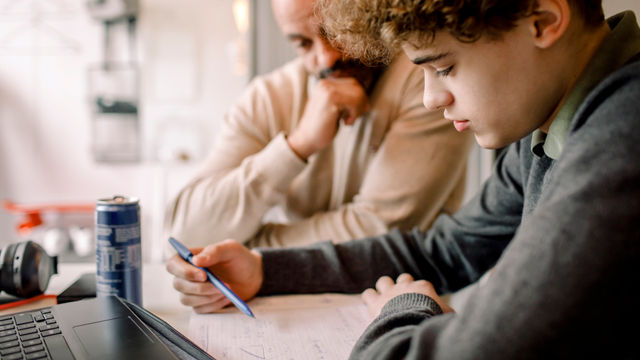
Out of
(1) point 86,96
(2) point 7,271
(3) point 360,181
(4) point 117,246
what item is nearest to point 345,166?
(3) point 360,181

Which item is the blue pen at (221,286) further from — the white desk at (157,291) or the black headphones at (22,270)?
the black headphones at (22,270)

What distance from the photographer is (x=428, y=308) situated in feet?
1.82

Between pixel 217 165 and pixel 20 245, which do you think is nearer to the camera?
pixel 20 245

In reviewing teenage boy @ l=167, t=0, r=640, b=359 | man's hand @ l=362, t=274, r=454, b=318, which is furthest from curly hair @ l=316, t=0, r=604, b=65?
man's hand @ l=362, t=274, r=454, b=318

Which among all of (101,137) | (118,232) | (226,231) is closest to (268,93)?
(226,231)

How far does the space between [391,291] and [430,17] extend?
0.40m

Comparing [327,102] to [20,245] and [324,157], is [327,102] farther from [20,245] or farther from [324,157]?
[20,245]

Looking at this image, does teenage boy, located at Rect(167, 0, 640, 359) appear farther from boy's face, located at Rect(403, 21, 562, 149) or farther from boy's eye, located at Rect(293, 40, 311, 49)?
boy's eye, located at Rect(293, 40, 311, 49)

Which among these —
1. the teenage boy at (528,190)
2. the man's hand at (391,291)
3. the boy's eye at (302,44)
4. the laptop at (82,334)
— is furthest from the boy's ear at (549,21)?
the boy's eye at (302,44)

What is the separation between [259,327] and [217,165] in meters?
0.61

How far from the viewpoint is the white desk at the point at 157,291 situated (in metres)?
0.72

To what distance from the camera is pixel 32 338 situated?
0.54m

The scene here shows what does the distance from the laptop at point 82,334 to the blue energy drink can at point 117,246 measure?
0.06m

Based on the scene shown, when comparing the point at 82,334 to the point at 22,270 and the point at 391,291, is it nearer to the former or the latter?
the point at 22,270
